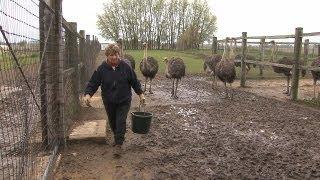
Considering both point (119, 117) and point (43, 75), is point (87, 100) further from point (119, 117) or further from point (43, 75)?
point (43, 75)

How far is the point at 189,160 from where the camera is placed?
6582mm

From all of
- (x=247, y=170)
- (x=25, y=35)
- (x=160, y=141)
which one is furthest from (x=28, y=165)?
(x=160, y=141)

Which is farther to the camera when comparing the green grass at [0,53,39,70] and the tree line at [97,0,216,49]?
the tree line at [97,0,216,49]

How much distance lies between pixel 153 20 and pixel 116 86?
58037 mm

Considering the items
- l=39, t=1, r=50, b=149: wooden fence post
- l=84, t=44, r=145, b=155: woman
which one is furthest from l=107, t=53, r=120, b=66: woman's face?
l=39, t=1, r=50, b=149: wooden fence post

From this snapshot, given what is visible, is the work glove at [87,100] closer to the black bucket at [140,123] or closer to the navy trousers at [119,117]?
the navy trousers at [119,117]

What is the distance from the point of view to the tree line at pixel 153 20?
2479 inches

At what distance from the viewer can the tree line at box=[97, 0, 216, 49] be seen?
207 ft

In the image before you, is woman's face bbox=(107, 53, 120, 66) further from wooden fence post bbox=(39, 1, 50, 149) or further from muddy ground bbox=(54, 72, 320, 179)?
muddy ground bbox=(54, 72, 320, 179)

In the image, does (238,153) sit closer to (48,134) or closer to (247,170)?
(247,170)

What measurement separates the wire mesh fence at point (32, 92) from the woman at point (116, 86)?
0.63m

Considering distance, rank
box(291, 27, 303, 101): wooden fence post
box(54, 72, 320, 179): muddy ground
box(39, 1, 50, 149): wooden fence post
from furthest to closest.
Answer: box(291, 27, 303, 101): wooden fence post → box(54, 72, 320, 179): muddy ground → box(39, 1, 50, 149): wooden fence post

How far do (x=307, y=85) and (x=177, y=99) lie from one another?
644cm

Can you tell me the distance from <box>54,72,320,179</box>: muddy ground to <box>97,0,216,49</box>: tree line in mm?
51769
